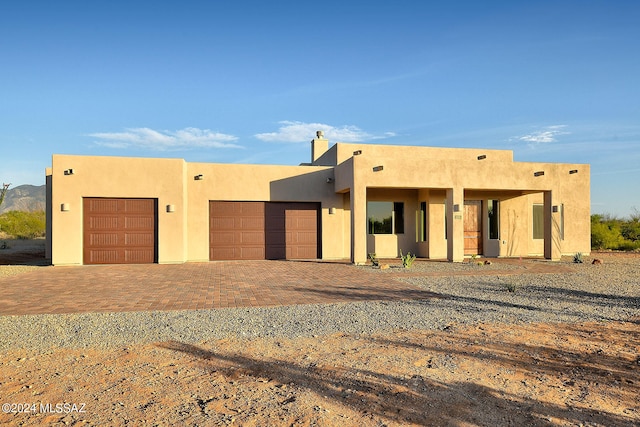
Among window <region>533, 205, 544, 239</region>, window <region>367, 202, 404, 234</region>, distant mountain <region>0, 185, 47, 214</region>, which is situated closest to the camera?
window <region>367, 202, 404, 234</region>

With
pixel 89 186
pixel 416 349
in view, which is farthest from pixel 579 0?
pixel 89 186

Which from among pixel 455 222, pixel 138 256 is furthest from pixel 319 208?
pixel 138 256

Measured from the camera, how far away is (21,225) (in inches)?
1302


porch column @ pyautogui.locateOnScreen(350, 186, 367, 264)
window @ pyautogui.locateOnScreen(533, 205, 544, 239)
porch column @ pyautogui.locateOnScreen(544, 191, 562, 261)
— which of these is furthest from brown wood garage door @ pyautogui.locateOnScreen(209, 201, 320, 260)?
window @ pyautogui.locateOnScreen(533, 205, 544, 239)

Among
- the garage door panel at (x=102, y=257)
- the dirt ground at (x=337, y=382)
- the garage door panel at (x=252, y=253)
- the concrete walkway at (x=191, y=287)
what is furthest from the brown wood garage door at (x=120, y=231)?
the dirt ground at (x=337, y=382)

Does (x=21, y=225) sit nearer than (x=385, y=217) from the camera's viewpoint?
No

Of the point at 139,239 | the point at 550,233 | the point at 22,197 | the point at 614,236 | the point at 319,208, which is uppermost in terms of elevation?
the point at 22,197

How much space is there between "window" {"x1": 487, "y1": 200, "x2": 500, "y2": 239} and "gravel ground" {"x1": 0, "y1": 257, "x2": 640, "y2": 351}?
9.28 m

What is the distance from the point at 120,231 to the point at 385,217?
36.0 ft

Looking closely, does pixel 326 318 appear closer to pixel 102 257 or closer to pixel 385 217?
pixel 385 217

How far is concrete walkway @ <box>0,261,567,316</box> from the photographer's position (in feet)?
27.1

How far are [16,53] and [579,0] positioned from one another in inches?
710

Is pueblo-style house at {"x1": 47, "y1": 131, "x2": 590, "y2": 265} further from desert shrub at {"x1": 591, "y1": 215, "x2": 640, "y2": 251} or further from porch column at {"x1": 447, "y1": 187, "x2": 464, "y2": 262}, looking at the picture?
desert shrub at {"x1": 591, "y1": 215, "x2": 640, "y2": 251}

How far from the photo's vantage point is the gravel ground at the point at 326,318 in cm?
592
